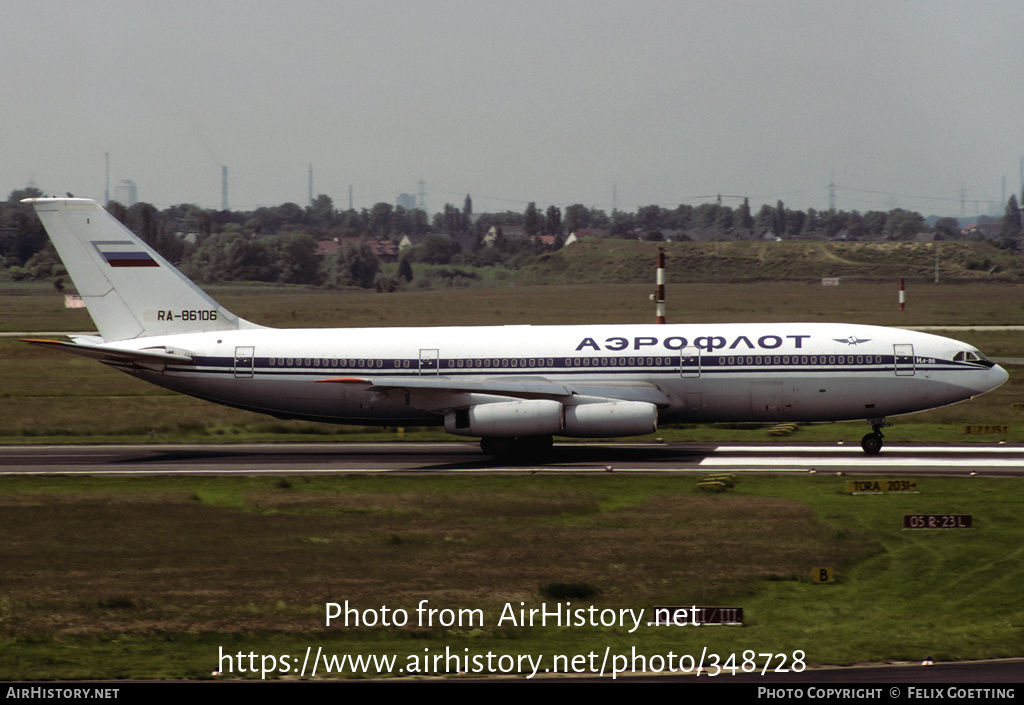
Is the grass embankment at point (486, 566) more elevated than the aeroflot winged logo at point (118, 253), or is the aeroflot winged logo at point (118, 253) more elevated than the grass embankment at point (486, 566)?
the aeroflot winged logo at point (118, 253)

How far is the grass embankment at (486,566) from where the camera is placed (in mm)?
20094

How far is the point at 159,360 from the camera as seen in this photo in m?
43.5

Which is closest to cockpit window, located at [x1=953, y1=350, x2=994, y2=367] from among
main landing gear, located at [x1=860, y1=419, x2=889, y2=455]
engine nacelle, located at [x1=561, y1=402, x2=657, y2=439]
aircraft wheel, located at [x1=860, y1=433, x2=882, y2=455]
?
main landing gear, located at [x1=860, y1=419, x2=889, y2=455]

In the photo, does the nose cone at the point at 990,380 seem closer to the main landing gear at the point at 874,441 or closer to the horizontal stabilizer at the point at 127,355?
the main landing gear at the point at 874,441

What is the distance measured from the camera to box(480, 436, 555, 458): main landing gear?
43.1 meters

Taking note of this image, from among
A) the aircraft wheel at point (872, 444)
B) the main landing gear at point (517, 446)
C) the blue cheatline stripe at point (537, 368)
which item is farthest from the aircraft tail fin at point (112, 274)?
the aircraft wheel at point (872, 444)

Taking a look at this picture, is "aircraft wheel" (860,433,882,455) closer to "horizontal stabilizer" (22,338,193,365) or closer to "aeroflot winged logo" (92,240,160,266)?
"horizontal stabilizer" (22,338,193,365)

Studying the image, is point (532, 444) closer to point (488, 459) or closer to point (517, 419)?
point (488, 459)

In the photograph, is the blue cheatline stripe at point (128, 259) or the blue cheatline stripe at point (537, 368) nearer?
the blue cheatline stripe at point (537, 368)

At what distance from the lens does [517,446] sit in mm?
43500

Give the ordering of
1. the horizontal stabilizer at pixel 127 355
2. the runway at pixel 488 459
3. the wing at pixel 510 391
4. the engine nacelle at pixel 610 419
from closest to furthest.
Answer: the runway at pixel 488 459, the engine nacelle at pixel 610 419, the wing at pixel 510 391, the horizontal stabilizer at pixel 127 355

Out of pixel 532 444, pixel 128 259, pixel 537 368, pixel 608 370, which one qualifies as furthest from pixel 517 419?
pixel 128 259

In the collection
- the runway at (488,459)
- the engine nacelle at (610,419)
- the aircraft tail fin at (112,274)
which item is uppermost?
the aircraft tail fin at (112,274)

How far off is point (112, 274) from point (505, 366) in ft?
51.4
